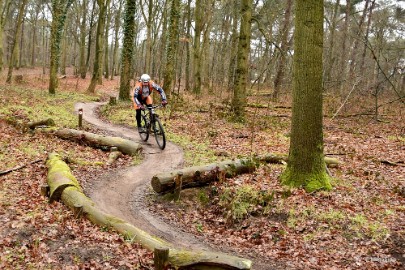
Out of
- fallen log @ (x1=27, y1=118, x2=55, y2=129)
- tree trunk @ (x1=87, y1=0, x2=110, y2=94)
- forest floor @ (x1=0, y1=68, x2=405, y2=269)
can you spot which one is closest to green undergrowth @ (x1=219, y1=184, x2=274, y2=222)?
forest floor @ (x1=0, y1=68, x2=405, y2=269)

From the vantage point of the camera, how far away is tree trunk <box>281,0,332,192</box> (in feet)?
25.5

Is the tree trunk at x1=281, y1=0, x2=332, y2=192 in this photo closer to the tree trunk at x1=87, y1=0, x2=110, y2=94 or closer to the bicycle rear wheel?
the bicycle rear wheel

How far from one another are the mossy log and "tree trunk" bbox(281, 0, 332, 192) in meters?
5.41

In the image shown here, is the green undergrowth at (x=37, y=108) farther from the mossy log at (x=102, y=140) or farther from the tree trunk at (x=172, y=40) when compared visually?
the tree trunk at (x=172, y=40)

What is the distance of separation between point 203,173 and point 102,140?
15.2 ft

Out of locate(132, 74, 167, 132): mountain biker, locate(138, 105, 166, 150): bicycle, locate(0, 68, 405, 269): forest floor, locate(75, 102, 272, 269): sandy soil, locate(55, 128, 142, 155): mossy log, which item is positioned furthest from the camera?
locate(132, 74, 167, 132): mountain biker

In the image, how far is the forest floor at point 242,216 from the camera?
18.9ft

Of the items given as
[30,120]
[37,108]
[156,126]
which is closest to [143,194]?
[156,126]

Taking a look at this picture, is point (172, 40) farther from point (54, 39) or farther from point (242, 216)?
point (242, 216)

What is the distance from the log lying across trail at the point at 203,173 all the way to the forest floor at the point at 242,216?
→ 0.73 ft

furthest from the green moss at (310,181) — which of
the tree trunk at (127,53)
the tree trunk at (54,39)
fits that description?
the tree trunk at (54,39)

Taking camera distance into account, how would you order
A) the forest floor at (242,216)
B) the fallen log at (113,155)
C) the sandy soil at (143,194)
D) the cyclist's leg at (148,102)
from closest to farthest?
the forest floor at (242,216) → the sandy soil at (143,194) → the fallen log at (113,155) → the cyclist's leg at (148,102)

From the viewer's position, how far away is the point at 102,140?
12.1 meters

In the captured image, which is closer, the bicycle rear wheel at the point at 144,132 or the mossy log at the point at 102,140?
the mossy log at the point at 102,140
